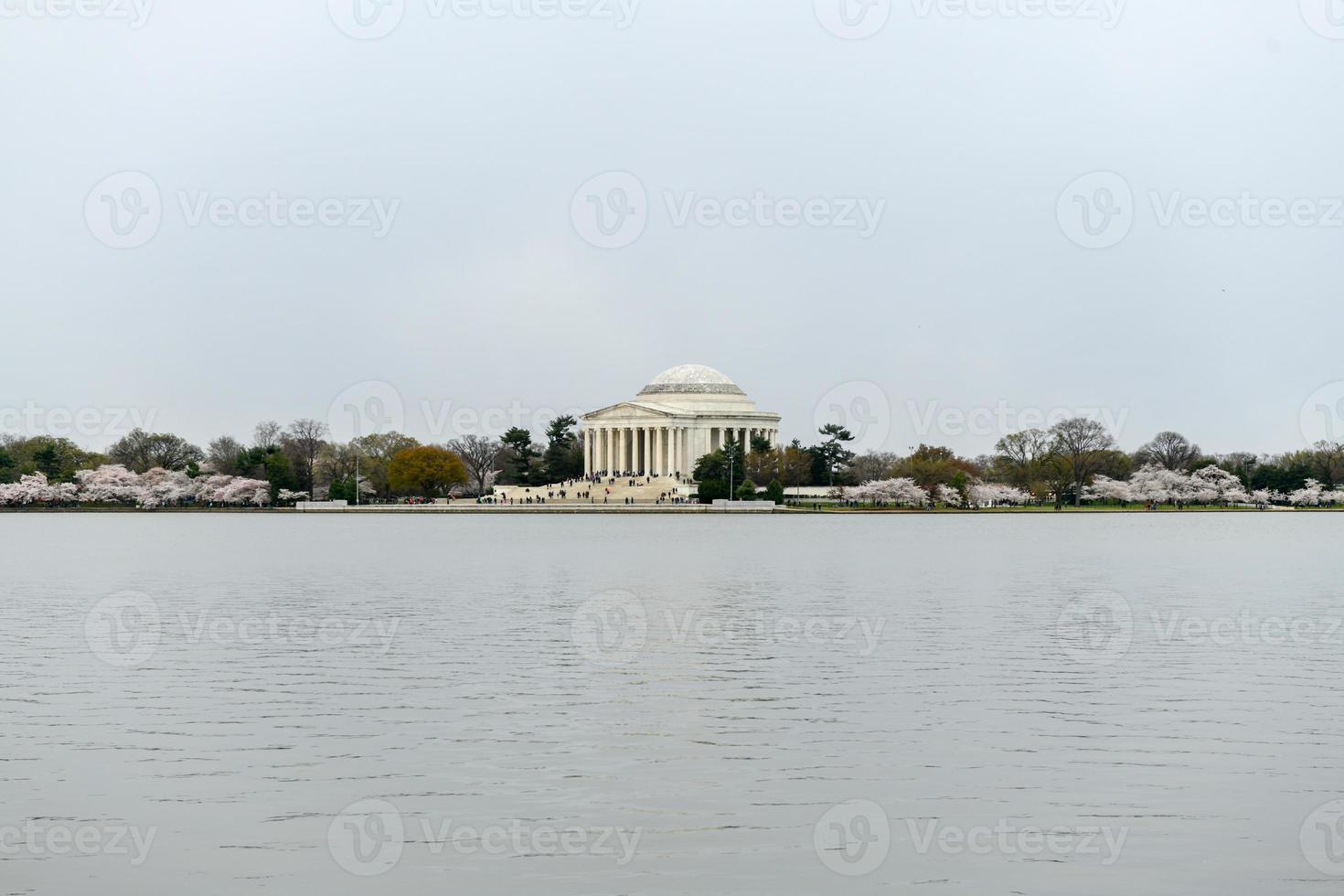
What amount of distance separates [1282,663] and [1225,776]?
10970 millimetres

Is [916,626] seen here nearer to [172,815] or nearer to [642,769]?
[642,769]

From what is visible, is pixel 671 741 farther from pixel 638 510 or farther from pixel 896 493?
pixel 896 493
